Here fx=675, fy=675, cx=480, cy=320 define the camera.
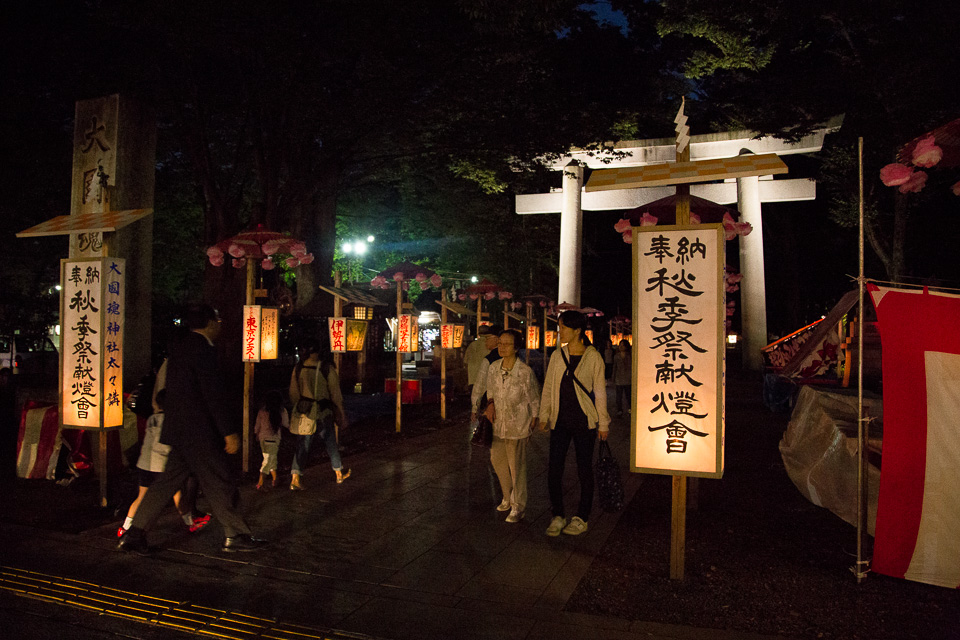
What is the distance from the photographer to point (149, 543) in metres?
5.88

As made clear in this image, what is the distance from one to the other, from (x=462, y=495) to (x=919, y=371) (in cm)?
484

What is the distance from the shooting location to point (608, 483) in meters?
6.05

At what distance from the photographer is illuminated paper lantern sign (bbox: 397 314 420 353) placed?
558 inches

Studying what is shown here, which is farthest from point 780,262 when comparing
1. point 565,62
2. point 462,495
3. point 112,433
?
point 112,433

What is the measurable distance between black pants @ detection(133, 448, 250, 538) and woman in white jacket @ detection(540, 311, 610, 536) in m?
2.75

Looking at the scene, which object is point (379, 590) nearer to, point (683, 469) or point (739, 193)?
point (683, 469)

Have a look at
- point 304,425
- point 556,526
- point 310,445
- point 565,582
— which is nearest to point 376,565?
point 565,582

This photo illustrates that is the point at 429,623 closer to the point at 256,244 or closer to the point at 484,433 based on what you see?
the point at 484,433

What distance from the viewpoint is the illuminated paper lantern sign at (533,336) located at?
2361 centimetres

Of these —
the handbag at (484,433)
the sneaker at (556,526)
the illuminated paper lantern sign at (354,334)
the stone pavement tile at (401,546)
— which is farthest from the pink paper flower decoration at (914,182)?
the illuminated paper lantern sign at (354,334)

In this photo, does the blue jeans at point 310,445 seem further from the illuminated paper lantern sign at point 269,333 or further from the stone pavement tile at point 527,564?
the stone pavement tile at point 527,564

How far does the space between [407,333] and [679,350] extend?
10.1 m

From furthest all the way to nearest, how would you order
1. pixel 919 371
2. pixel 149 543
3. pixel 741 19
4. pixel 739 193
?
pixel 739 193
pixel 741 19
pixel 149 543
pixel 919 371

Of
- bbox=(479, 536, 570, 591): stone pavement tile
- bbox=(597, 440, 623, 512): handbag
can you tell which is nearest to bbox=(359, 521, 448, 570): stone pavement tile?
bbox=(479, 536, 570, 591): stone pavement tile
